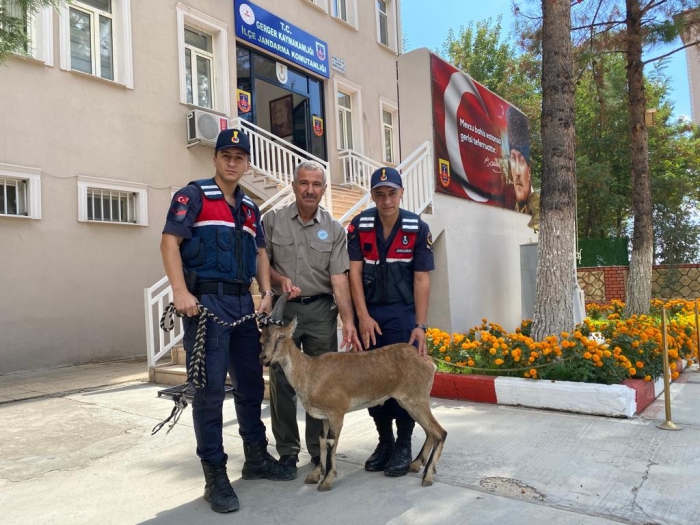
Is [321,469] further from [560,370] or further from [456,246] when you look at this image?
[456,246]

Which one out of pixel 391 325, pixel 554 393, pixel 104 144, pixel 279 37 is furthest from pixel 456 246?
pixel 279 37

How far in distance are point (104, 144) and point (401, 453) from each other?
7.99m

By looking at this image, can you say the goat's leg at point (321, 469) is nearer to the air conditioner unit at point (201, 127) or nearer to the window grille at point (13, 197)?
Answer: the window grille at point (13, 197)

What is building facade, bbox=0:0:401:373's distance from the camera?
812cm

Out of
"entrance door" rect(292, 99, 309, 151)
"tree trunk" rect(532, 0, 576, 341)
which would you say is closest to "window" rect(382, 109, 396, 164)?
"entrance door" rect(292, 99, 309, 151)

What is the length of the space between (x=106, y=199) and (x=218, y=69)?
155 inches

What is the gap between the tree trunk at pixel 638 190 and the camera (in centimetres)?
951

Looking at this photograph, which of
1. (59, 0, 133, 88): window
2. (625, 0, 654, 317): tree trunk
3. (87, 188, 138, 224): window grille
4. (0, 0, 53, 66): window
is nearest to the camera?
(0, 0, 53, 66): window

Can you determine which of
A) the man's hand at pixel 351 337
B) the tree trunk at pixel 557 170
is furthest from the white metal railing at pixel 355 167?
the man's hand at pixel 351 337

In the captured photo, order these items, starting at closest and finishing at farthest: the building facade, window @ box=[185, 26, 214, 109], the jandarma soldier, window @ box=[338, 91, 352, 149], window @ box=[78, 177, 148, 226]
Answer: the jandarma soldier < the building facade < window @ box=[78, 177, 148, 226] < window @ box=[185, 26, 214, 109] < window @ box=[338, 91, 352, 149]

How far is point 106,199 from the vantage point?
926cm

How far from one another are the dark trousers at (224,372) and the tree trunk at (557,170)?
13.6 feet

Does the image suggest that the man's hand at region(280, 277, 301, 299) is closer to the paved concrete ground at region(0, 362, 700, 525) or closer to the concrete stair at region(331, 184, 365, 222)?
the paved concrete ground at region(0, 362, 700, 525)

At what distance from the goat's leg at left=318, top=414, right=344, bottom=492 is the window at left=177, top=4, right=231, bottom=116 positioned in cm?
908
